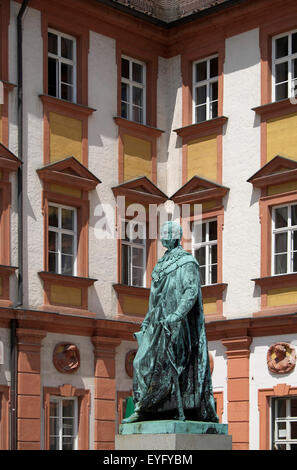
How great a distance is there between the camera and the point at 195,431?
36.9ft

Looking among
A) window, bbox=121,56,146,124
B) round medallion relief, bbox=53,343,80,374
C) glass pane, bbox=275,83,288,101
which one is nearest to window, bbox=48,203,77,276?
round medallion relief, bbox=53,343,80,374

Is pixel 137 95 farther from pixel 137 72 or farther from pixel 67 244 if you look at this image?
pixel 67 244

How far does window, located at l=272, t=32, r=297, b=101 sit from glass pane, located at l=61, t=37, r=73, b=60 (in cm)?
384

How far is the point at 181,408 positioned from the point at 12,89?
10.8 m

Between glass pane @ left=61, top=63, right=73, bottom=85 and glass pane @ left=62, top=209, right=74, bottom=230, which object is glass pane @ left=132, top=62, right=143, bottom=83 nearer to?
glass pane @ left=61, top=63, right=73, bottom=85

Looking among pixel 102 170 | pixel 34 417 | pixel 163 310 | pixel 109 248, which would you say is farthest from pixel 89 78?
pixel 163 310

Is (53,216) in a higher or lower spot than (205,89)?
lower

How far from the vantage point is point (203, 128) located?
23125mm

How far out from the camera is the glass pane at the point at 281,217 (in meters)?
21.6

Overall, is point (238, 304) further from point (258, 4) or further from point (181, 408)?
point (181, 408)

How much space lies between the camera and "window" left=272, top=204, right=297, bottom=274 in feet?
69.7

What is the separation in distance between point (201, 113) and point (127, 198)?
2401 mm

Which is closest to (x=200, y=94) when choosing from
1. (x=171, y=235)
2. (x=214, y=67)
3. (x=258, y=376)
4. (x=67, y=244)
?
(x=214, y=67)

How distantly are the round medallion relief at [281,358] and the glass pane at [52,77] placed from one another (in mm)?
6207
